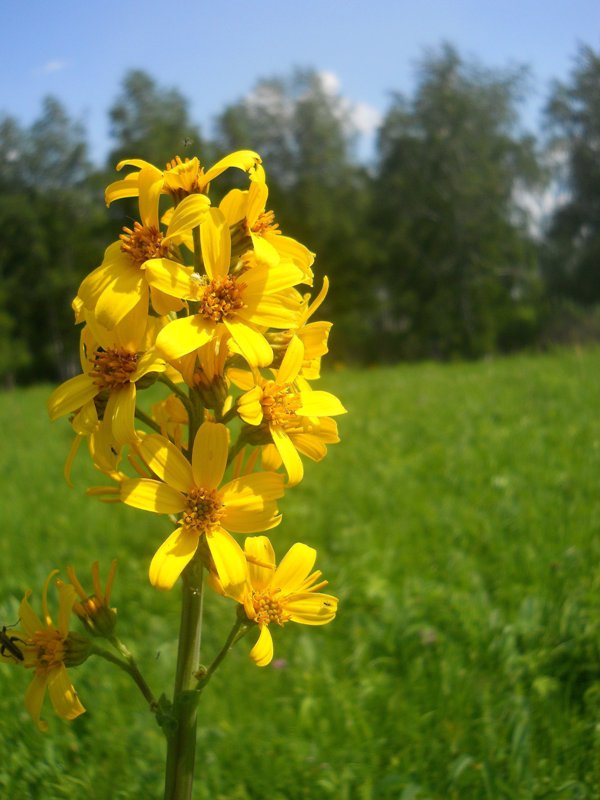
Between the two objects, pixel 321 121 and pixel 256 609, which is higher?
pixel 321 121

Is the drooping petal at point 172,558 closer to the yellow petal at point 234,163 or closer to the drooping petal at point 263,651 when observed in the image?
the drooping petal at point 263,651

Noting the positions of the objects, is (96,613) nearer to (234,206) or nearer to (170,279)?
(170,279)

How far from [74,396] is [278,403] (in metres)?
0.44

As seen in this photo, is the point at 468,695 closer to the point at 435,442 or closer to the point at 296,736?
the point at 296,736

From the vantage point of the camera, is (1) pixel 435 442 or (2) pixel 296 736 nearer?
(2) pixel 296 736

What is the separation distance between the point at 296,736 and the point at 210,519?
1432 mm

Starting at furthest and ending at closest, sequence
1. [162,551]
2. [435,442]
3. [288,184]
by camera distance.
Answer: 1. [288,184]
2. [435,442]
3. [162,551]

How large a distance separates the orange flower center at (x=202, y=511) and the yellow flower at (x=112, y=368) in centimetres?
23

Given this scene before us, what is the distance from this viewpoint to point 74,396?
5.01 feet

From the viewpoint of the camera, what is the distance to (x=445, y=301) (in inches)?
1217

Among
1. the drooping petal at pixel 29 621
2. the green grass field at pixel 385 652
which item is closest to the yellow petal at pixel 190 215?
the drooping petal at pixel 29 621

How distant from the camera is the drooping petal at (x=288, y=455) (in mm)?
1479

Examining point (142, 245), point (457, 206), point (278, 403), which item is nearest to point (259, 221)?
point (142, 245)

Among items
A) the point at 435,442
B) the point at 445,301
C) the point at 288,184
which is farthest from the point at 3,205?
the point at 435,442
